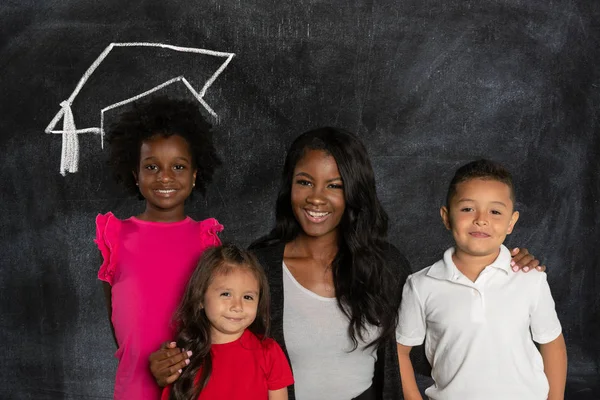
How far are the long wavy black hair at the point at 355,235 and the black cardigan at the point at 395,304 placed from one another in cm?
3

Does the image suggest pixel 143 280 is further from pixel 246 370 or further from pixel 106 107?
pixel 106 107

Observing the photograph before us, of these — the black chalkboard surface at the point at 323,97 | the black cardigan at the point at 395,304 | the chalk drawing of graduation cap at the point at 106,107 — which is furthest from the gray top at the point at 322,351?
the chalk drawing of graduation cap at the point at 106,107

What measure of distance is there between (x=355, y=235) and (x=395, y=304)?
0.24 metres

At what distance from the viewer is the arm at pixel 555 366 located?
2148mm

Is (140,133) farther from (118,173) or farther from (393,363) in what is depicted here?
(393,363)

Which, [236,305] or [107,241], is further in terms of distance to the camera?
[107,241]

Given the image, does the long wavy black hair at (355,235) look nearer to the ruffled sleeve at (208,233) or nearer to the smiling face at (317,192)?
the smiling face at (317,192)

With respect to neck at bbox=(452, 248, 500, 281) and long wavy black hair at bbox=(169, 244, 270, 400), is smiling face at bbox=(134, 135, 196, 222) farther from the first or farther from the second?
neck at bbox=(452, 248, 500, 281)

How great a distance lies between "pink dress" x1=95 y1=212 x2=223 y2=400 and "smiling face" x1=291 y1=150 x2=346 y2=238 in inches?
12.2

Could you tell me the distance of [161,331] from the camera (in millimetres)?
2289

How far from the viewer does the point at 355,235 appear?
2.39 m

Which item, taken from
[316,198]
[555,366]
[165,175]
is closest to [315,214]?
[316,198]

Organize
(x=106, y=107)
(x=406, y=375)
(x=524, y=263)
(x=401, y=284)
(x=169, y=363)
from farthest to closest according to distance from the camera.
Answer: (x=106, y=107) < (x=401, y=284) < (x=406, y=375) < (x=524, y=263) < (x=169, y=363)

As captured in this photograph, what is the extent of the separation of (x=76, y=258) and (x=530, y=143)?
1891 mm
